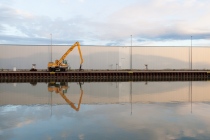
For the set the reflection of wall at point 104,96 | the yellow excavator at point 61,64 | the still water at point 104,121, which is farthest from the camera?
the yellow excavator at point 61,64

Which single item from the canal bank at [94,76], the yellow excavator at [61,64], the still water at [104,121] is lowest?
the still water at [104,121]

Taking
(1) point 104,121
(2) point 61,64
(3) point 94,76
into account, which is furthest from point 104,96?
(2) point 61,64

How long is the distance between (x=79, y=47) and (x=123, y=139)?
41.7 metres

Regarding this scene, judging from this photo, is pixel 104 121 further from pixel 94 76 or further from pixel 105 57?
pixel 105 57

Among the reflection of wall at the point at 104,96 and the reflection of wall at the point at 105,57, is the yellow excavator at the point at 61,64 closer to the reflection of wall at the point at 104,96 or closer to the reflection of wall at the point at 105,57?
the reflection of wall at the point at 105,57

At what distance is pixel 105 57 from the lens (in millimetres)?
54031

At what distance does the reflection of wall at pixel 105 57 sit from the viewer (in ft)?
174

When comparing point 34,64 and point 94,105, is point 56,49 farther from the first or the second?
point 94,105

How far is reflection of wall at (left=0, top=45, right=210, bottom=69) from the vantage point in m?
53.1

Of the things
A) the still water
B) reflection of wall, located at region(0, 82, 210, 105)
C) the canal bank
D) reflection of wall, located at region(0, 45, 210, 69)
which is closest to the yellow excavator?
reflection of wall, located at region(0, 45, 210, 69)

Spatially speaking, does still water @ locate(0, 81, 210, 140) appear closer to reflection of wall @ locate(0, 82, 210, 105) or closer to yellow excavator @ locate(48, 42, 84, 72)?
reflection of wall @ locate(0, 82, 210, 105)

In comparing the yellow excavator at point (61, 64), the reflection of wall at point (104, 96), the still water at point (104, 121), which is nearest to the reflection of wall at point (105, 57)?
the yellow excavator at point (61, 64)

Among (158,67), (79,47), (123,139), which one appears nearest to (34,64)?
(79,47)

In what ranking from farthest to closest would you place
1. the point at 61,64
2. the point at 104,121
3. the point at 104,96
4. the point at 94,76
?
the point at 61,64, the point at 94,76, the point at 104,96, the point at 104,121
